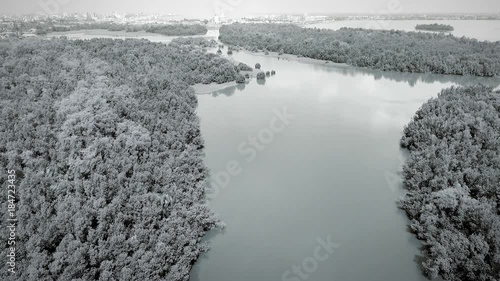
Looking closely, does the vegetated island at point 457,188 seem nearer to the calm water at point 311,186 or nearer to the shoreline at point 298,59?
the calm water at point 311,186

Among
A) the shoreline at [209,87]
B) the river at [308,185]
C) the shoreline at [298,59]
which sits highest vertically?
the shoreline at [298,59]

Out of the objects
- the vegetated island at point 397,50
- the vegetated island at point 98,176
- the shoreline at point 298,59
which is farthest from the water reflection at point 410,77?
the vegetated island at point 98,176

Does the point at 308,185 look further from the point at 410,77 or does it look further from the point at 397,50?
the point at 397,50

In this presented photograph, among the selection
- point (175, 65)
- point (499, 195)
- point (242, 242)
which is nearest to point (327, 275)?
point (242, 242)

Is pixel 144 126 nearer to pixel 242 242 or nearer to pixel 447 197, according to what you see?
A: pixel 242 242

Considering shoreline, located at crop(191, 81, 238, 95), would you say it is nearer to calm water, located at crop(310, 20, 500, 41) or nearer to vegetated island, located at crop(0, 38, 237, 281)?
vegetated island, located at crop(0, 38, 237, 281)

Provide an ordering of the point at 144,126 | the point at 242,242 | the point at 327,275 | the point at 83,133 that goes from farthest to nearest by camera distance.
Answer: the point at 144,126 → the point at 83,133 → the point at 242,242 → the point at 327,275

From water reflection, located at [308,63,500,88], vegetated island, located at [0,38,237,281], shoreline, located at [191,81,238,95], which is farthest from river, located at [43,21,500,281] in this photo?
water reflection, located at [308,63,500,88]
